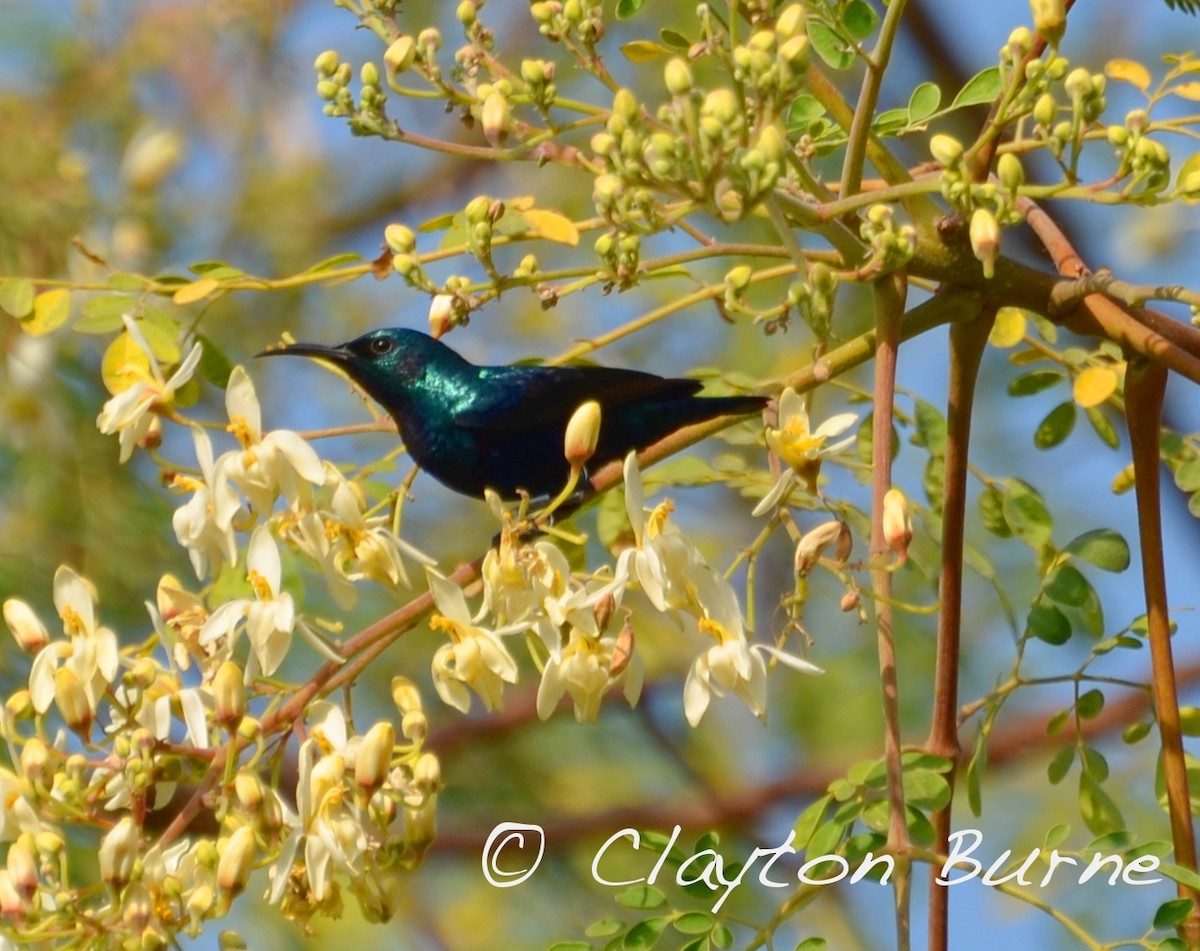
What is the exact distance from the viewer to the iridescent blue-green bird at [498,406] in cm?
204

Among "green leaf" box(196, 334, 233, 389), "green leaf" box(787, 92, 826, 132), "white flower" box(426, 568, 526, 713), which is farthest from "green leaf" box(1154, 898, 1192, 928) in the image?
"green leaf" box(196, 334, 233, 389)

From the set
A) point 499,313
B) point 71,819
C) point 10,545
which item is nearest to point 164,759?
point 71,819

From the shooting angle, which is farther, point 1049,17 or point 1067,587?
point 1067,587

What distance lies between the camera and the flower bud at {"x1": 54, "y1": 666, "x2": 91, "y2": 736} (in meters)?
1.52

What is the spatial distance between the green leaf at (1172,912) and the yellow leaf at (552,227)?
878 mm

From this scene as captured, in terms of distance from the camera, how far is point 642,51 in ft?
6.31

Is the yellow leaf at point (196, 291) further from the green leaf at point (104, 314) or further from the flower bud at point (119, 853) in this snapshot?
the flower bud at point (119, 853)

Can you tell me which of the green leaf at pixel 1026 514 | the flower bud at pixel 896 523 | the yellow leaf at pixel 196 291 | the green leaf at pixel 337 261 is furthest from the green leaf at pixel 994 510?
the yellow leaf at pixel 196 291

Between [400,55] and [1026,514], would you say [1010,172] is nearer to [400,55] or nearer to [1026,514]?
[400,55]

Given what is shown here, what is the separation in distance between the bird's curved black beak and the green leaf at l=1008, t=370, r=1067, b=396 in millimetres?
943

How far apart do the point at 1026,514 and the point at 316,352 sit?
97 cm

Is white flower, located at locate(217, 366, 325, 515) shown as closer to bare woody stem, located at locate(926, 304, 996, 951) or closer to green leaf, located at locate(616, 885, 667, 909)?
green leaf, located at locate(616, 885, 667, 909)

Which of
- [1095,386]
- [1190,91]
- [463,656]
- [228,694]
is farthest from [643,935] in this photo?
[1190,91]

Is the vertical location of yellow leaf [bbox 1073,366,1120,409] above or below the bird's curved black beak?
above
